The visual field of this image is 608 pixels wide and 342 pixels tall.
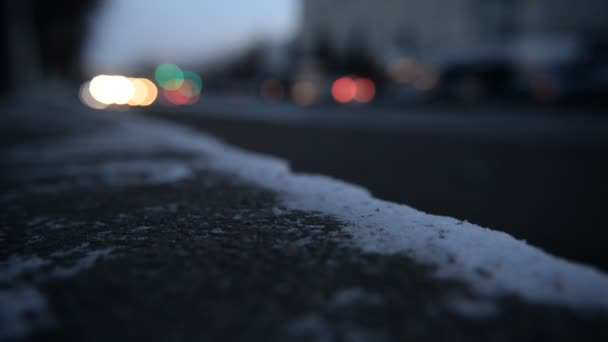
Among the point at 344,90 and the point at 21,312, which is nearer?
the point at 21,312

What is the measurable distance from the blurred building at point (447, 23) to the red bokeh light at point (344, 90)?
16206 millimetres

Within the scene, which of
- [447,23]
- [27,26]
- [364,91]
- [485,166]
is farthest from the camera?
[447,23]

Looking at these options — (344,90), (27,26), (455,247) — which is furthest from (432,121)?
(27,26)

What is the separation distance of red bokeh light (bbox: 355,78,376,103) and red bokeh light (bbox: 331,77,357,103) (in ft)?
0.41

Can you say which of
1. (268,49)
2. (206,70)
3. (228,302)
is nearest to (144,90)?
(228,302)

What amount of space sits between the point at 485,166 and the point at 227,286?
16.1ft

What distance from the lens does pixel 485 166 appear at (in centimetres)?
531

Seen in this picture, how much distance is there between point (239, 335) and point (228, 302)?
14cm

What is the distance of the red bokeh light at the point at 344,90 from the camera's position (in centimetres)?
1531

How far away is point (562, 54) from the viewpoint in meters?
24.4

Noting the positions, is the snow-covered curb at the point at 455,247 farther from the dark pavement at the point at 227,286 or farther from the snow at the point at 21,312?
the snow at the point at 21,312

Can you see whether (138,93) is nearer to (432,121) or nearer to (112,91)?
(112,91)

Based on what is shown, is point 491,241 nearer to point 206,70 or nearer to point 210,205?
point 210,205

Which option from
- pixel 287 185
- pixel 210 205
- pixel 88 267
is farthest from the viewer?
pixel 287 185
